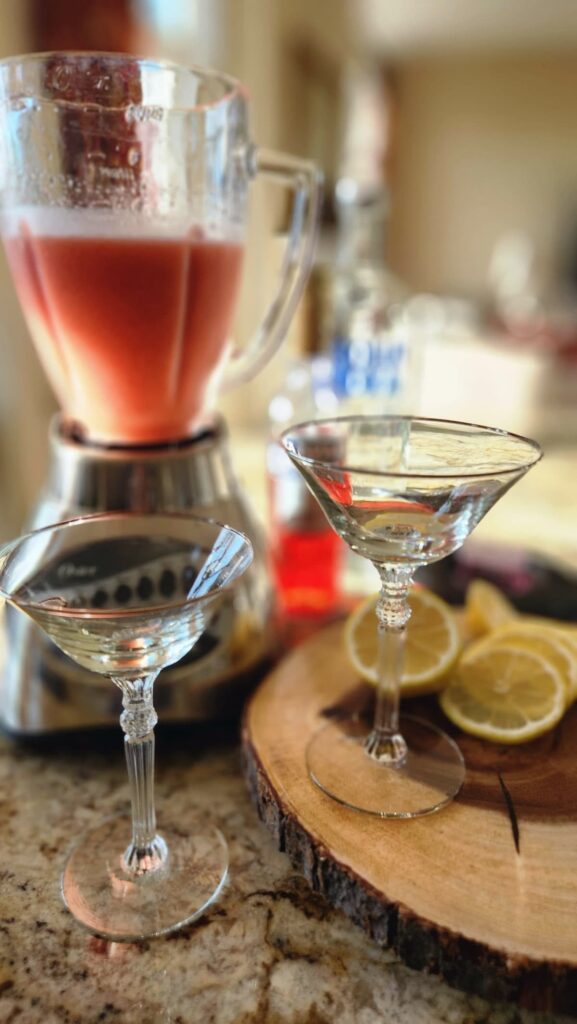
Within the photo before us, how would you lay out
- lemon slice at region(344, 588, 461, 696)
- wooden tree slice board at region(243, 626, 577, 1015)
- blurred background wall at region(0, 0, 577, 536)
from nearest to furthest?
1. wooden tree slice board at region(243, 626, 577, 1015)
2. lemon slice at region(344, 588, 461, 696)
3. blurred background wall at region(0, 0, 577, 536)

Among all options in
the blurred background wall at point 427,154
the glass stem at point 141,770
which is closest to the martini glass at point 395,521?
the glass stem at point 141,770

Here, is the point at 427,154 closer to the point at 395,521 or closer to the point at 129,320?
the point at 129,320

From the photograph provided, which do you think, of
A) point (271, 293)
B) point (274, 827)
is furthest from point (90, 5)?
point (274, 827)

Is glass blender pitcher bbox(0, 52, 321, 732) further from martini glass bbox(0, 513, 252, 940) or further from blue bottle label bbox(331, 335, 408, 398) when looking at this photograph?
blue bottle label bbox(331, 335, 408, 398)

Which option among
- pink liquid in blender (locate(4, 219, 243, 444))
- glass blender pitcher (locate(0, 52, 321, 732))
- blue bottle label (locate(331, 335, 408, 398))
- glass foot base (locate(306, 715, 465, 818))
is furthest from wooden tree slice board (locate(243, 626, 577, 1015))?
blue bottle label (locate(331, 335, 408, 398))

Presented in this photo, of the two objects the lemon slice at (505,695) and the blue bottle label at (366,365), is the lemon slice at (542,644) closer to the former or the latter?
the lemon slice at (505,695)

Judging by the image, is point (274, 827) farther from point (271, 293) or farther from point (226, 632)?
point (271, 293)

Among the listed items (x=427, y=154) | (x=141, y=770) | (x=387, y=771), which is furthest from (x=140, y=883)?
(x=427, y=154)

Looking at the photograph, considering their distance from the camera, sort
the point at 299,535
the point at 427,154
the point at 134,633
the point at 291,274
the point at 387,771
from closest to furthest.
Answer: the point at 134,633, the point at 387,771, the point at 291,274, the point at 299,535, the point at 427,154
